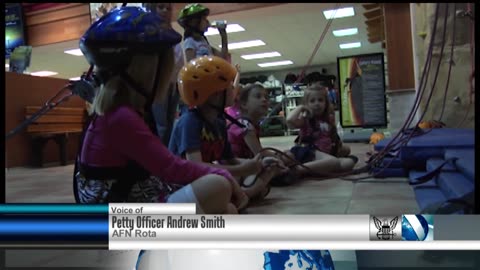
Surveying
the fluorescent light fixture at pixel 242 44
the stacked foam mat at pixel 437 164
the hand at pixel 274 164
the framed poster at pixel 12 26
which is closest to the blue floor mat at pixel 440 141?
the stacked foam mat at pixel 437 164

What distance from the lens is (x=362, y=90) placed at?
0.83 meters

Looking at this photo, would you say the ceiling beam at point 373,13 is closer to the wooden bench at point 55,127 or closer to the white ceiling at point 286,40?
the white ceiling at point 286,40

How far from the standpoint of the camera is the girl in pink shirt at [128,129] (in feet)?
2.10

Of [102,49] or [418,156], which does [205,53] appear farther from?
[418,156]

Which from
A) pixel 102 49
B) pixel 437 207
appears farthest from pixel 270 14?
pixel 437 207

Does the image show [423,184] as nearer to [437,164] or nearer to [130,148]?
[437,164]

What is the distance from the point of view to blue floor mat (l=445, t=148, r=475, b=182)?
655mm

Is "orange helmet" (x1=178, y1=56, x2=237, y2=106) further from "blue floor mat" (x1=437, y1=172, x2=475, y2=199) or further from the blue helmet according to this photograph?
"blue floor mat" (x1=437, y1=172, x2=475, y2=199)

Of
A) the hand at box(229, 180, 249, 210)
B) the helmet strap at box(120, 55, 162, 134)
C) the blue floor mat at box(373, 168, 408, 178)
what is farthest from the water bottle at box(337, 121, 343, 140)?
the helmet strap at box(120, 55, 162, 134)

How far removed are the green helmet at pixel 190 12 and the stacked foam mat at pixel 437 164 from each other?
1.44 ft

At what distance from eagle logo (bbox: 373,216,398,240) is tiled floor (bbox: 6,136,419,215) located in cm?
27

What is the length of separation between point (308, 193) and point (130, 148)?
32cm

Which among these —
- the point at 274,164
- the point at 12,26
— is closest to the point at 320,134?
the point at 274,164

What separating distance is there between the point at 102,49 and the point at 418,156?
65 centimetres
